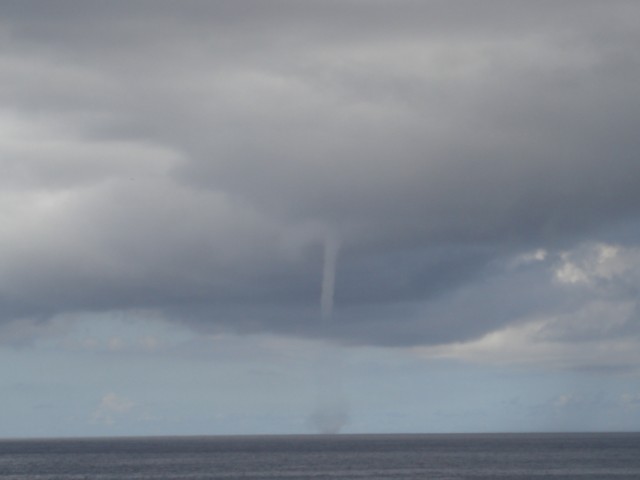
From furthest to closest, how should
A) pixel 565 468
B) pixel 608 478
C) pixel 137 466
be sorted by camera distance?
pixel 137 466, pixel 565 468, pixel 608 478

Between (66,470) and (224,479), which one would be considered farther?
(66,470)

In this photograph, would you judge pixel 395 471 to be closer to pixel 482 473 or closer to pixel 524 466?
pixel 482 473

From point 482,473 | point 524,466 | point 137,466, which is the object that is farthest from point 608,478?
point 137,466

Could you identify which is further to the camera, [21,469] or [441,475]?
[21,469]

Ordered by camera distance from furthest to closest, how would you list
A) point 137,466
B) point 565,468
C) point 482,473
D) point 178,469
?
point 137,466, point 178,469, point 565,468, point 482,473

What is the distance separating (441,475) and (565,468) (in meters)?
30.0

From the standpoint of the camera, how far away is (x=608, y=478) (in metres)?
138

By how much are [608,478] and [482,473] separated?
67.4ft

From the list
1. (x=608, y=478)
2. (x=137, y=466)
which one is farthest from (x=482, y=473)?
(x=137, y=466)

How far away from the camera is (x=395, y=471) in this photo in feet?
519

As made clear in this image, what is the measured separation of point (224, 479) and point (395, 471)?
105ft

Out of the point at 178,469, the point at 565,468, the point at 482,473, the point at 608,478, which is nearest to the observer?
the point at 608,478

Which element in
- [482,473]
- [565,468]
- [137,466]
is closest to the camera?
[482,473]

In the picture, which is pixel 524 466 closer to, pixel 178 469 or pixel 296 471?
pixel 296 471
